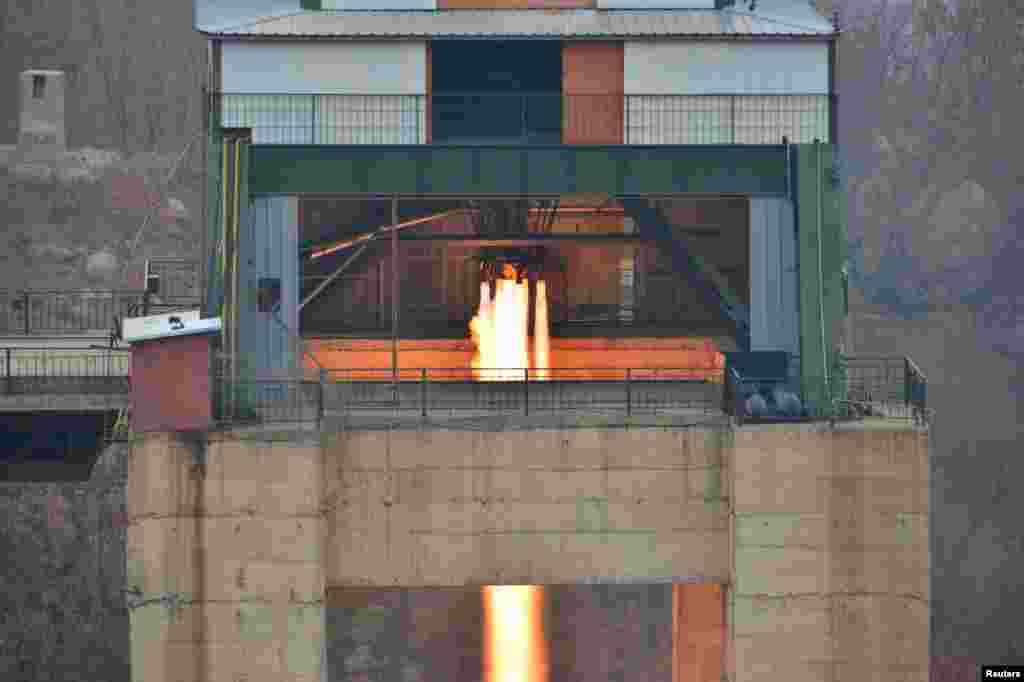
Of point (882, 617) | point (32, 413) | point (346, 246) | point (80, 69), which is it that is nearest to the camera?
point (882, 617)

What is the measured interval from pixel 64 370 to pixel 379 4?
9939 millimetres

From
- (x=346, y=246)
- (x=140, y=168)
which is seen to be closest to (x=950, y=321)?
(x=140, y=168)

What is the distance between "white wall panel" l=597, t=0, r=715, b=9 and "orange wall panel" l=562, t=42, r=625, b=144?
40.5 inches

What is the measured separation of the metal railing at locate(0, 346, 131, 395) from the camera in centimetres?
4312

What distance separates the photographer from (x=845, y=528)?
40719 mm

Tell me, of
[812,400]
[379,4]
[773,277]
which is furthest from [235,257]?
[812,400]

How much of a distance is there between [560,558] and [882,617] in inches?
229

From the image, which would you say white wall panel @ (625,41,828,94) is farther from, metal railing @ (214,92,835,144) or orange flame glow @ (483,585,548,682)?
orange flame glow @ (483,585,548,682)

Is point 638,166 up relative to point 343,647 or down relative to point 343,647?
up

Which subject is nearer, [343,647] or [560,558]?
[560,558]

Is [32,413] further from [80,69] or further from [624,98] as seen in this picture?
[80,69]

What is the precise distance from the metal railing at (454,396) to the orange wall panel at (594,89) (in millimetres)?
5177

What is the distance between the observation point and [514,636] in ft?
253

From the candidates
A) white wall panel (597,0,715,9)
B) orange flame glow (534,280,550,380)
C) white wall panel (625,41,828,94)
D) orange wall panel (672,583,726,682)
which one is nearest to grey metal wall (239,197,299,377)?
white wall panel (625,41,828,94)
